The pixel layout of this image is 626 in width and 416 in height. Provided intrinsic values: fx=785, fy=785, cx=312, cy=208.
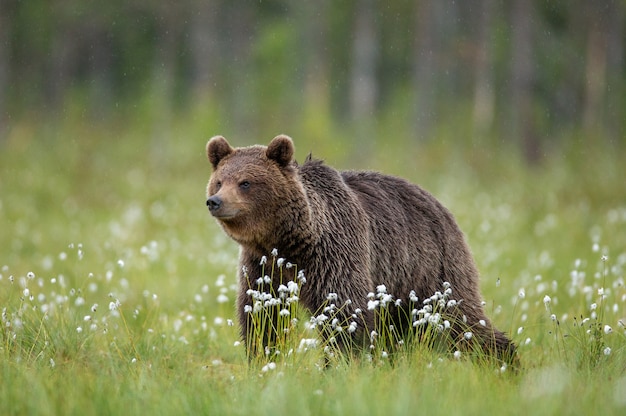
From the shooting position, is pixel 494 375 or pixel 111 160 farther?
pixel 111 160

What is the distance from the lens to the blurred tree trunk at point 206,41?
28.7 m

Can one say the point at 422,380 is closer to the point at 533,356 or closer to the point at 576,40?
the point at 533,356

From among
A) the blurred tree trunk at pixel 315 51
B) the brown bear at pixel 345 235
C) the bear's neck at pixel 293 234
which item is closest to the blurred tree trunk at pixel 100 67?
the blurred tree trunk at pixel 315 51

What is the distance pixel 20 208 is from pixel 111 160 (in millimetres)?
8415

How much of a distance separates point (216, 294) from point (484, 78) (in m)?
23.1

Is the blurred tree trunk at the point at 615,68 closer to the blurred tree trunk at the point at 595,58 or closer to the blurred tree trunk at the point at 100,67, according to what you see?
the blurred tree trunk at the point at 595,58

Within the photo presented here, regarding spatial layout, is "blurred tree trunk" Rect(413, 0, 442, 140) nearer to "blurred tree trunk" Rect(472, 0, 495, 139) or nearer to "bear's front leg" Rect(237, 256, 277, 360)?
"blurred tree trunk" Rect(472, 0, 495, 139)

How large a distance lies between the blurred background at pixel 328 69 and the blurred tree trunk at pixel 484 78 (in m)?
0.09

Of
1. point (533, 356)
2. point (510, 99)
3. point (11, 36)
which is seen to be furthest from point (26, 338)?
point (11, 36)

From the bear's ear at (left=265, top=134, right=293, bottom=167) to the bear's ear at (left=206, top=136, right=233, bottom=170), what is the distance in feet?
1.25

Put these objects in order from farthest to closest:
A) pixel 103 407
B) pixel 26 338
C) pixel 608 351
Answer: pixel 26 338, pixel 608 351, pixel 103 407

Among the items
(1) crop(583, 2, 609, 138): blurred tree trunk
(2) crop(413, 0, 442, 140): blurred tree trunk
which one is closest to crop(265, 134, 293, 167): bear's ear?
(2) crop(413, 0, 442, 140): blurred tree trunk

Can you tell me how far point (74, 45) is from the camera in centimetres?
4128

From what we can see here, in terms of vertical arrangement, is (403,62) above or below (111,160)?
above
